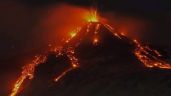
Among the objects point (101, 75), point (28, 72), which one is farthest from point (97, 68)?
point (28, 72)

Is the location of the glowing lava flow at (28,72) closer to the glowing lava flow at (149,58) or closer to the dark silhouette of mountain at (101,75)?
the dark silhouette of mountain at (101,75)

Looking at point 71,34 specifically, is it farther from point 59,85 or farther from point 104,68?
point 59,85

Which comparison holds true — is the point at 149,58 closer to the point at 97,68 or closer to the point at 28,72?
the point at 97,68

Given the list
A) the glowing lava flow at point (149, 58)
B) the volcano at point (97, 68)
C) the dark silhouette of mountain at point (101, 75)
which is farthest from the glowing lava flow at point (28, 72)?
the glowing lava flow at point (149, 58)

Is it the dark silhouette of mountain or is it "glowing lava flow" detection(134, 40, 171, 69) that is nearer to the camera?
the dark silhouette of mountain

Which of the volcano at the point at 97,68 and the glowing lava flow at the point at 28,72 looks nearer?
the volcano at the point at 97,68

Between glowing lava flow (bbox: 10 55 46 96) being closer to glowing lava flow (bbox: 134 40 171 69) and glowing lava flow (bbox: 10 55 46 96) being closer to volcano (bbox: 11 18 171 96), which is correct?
volcano (bbox: 11 18 171 96)

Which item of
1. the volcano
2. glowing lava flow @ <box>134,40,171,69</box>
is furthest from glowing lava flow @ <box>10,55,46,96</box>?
glowing lava flow @ <box>134,40,171,69</box>

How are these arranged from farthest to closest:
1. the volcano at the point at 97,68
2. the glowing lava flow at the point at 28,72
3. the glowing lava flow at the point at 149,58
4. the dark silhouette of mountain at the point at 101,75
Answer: the glowing lava flow at the point at 149,58
the glowing lava flow at the point at 28,72
the volcano at the point at 97,68
the dark silhouette of mountain at the point at 101,75
